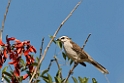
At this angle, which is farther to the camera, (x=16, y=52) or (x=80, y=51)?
(x=80, y=51)

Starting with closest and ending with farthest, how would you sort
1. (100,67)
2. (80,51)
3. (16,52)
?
1. (16,52)
2. (80,51)
3. (100,67)

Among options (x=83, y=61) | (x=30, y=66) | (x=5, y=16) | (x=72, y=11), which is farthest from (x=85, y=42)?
(x=83, y=61)

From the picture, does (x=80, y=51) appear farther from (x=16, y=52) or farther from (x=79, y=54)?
(x=16, y=52)

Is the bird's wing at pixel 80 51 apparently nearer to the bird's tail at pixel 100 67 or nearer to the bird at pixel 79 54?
the bird at pixel 79 54

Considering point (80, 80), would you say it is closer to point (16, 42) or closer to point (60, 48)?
point (60, 48)

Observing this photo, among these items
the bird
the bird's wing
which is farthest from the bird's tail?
the bird's wing

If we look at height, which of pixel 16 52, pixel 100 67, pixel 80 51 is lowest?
pixel 16 52

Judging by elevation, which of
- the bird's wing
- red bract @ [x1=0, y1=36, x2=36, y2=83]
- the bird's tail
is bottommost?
red bract @ [x1=0, y1=36, x2=36, y2=83]

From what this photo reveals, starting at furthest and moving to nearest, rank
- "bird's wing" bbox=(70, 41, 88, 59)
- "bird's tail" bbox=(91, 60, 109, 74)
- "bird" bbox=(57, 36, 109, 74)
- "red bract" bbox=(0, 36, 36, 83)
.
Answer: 1. "bird's wing" bbox=(70, 41, 88, 59)
2. "bird" bbox=(57, 36, 109, 74)
3. "bird's tail" bbox=(91, 60, 109, 74)
4. "red bract" bbox=(0, 36, 36, 83)

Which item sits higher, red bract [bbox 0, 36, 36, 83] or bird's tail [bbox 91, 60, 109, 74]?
bird's tail [bbox 91, 60, 109, 74]

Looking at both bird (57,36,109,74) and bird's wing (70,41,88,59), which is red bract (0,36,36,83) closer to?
bird (57,36,109,74)

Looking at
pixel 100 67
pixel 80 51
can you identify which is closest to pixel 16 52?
pixel 80 51

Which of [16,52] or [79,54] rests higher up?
[79,54]

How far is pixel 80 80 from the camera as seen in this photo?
12.8ft
